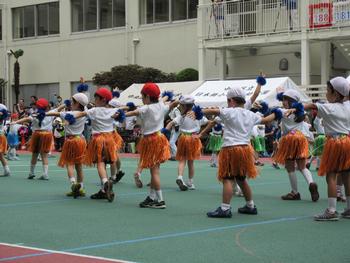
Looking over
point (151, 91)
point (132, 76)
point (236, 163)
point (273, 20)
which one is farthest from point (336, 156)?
point (132, 76)

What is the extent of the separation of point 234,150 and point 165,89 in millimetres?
18781

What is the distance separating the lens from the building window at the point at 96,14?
3516 cm

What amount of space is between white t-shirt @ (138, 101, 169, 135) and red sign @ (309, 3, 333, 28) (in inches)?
639

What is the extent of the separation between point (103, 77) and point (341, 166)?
2325cm

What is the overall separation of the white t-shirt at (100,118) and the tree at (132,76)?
1958cm

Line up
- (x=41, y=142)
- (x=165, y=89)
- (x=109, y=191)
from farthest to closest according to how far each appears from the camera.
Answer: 1. (x=165, y=89)
2. (x=41, y=142)
3. (x=109, y=191)

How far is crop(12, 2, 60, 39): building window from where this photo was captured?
38156 mm

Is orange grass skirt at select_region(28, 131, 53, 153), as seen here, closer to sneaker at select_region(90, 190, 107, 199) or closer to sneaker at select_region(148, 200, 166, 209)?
sneaker at select_region(90, 190, 107, 199)

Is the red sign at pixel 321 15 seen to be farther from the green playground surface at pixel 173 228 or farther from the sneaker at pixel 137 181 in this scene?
the sneaker at pixel 137 181

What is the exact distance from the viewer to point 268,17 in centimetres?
2761

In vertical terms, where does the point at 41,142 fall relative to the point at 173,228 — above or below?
above

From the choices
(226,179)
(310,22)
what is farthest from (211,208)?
(310,22)

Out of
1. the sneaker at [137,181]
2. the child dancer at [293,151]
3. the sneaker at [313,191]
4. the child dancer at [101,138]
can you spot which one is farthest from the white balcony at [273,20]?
the child dancer at [101,138]

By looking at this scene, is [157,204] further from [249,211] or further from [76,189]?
[76,189]
